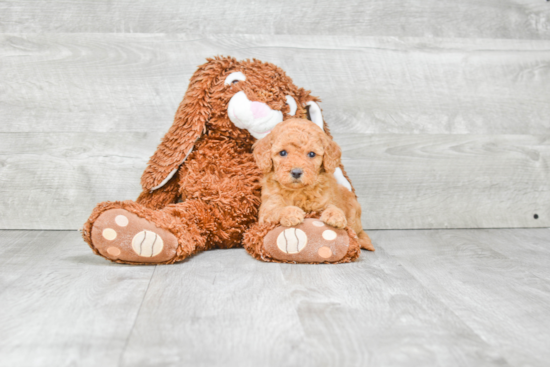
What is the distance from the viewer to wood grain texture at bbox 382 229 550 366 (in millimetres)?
699

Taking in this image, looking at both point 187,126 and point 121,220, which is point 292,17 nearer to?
point 187,126

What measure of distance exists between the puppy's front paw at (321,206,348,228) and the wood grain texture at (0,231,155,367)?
38 centimetres

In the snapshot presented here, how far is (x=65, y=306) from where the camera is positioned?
0.78 m

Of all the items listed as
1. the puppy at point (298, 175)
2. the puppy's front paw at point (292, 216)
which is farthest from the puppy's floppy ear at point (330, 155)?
the puppy's front paw at point (292, 216)

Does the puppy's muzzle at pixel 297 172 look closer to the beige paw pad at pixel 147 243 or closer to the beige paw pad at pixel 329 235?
the beige paw pad at pixel 329 235

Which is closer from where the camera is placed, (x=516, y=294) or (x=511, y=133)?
(x=516, y=294)

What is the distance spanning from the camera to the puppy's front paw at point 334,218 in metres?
1.01

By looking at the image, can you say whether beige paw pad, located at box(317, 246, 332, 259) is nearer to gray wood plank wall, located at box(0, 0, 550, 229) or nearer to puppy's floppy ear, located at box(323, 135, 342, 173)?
puppy's floppy ear, located at box(323, 135, 342, 173)

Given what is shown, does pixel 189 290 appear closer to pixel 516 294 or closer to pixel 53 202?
pixel 516 294

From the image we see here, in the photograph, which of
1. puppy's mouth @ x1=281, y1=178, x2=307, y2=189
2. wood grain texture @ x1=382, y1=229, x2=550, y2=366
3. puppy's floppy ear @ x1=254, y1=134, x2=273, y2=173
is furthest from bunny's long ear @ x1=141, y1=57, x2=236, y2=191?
wood grain texture @ x1=382, y1=229, x2=550, y2=366

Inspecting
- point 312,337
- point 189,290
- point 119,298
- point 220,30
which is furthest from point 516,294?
point 220,30

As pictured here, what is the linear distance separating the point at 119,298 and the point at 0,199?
80cm

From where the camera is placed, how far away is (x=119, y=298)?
32.1 inches

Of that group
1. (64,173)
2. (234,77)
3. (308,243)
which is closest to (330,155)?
(308,243)
